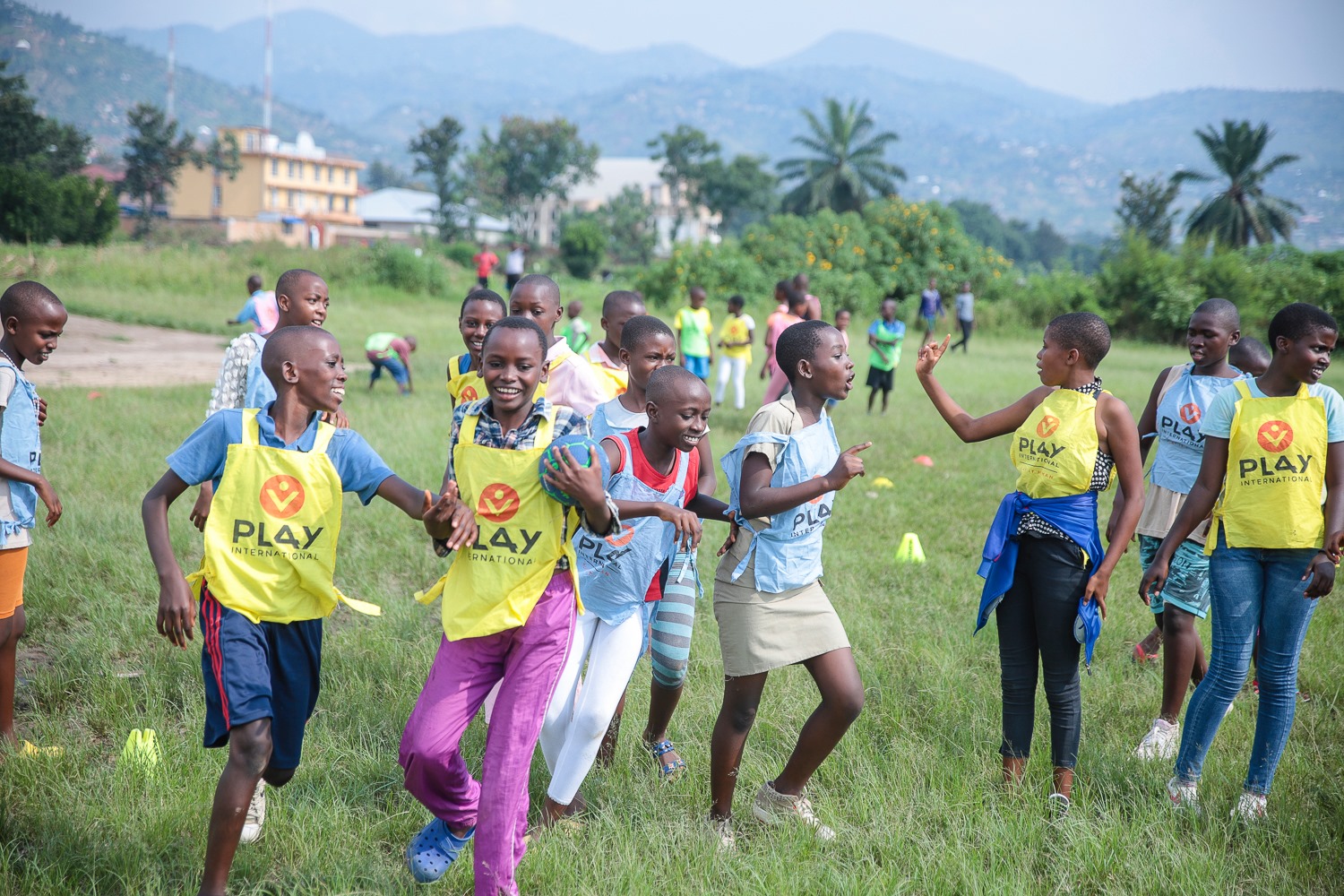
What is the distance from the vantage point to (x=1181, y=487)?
4688mm

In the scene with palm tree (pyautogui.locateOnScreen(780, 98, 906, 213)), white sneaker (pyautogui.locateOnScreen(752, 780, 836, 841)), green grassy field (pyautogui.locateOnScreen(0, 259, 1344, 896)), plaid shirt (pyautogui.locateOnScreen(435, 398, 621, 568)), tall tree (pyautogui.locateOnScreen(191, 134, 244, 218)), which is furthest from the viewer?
palm tree (pyautogui.locateOnScreen(780, 98, 906, 213))

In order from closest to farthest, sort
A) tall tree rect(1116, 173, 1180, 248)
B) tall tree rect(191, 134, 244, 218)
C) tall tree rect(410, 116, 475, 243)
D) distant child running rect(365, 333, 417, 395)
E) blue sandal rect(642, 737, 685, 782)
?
1. blue sandal rect(642, 737, 685, 782)
2. distant child running rect(365, 333, 417, 395)
3. tall tree rect(191, 134, 244, 218)
4. tall tree rect(1116, 173, 1180, 248)
5. tall tree rect(410, 116, 475, 243)

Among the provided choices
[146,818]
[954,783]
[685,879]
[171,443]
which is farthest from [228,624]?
[171,443]

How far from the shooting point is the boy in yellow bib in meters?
2.74

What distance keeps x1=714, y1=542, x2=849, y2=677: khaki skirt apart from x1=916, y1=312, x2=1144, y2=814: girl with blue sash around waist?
794 millimetres

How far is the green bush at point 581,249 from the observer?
170ft

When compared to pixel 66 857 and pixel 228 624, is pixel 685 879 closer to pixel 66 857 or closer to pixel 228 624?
pixel 228 624

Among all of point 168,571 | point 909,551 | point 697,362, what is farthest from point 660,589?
point 697,362

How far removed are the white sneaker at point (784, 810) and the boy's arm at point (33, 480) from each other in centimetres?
277

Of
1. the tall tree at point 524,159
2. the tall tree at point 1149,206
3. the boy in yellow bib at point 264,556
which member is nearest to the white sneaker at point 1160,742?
the boy in yellow bib at point 264,556

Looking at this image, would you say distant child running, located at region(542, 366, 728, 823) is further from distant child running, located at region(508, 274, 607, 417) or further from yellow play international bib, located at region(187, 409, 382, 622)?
distant child running, located at region(508, 274, 607, 417)

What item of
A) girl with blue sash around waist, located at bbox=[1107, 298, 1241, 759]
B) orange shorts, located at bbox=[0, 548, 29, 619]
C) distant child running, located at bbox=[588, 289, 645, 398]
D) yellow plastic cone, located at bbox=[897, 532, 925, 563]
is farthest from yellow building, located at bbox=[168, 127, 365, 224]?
girl with blue sash around waist, located at bbox=[1107, 298, 1241, 759]

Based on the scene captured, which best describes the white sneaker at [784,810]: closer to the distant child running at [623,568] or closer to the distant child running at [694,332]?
the distant child running at [623,568]

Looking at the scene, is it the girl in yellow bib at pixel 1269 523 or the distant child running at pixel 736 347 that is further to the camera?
the distant child running at pixel 736 347
